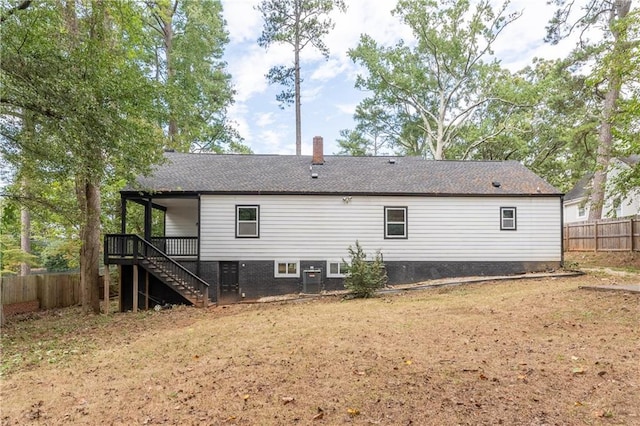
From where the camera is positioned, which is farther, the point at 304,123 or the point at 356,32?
the point at 356,32

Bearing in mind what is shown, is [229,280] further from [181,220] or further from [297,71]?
[297,71]

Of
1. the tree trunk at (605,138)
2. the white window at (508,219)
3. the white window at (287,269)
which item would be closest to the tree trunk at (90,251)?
the white window at (287,269)

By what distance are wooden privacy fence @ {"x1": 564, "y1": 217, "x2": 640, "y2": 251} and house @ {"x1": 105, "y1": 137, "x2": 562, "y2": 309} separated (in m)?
4.11

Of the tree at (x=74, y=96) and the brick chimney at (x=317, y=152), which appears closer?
the tree at (x=74, y=96)

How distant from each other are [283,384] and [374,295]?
770 cm

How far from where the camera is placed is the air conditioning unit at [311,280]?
1369 centimetres

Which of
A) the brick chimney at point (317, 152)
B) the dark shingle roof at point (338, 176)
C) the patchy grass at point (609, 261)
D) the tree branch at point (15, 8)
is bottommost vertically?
the patchy grass at point (609, 261)

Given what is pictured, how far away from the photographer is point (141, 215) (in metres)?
17.8

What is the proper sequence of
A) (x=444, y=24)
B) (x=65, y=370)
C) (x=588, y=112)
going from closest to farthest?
(x=65, y=370)
(x=588, y=112)
(x=444, y=24)

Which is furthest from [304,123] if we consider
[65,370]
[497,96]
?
[65,370]

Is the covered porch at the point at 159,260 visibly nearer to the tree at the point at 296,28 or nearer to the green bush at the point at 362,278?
the green bush at the point at 362,278

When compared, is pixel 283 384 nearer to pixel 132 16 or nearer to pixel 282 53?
pixel 132 16

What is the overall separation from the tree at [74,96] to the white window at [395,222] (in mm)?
8549

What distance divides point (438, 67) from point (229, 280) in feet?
72.7
